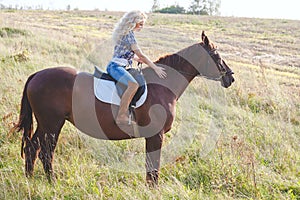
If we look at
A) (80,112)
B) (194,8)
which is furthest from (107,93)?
(194,8)

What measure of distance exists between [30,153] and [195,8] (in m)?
70.6

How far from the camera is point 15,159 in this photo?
460cm

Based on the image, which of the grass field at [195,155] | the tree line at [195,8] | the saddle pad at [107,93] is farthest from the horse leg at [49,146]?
the tree line at [195,8]

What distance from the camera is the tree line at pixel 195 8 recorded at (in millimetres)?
69625

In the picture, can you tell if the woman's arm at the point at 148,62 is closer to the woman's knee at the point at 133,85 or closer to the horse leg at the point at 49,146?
the woman's knee at the point at 133,85

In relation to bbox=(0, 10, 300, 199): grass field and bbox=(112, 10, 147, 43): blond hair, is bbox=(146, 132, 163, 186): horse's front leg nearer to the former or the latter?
bbox=(0, 10, 300, 199): grass field

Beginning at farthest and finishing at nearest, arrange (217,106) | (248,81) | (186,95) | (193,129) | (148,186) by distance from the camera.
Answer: (248,81), (186,95), (217,106), (193,129), (148,186)

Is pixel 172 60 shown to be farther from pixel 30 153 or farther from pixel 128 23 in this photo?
pixel 30 153

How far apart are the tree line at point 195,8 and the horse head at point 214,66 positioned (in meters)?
66.4

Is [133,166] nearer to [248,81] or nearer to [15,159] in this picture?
[15,159]

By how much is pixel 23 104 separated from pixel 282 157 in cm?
368

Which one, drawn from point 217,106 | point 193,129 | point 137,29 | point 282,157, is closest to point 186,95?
point 217,106

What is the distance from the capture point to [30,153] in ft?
14.1

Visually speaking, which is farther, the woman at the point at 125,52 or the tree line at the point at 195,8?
the tree line at the point at 195,8
